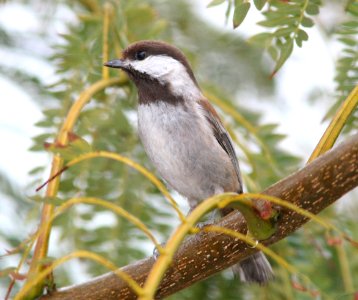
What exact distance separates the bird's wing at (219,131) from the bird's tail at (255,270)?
0.46m

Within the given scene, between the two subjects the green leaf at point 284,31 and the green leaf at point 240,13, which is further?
the green leaf at point 284,31

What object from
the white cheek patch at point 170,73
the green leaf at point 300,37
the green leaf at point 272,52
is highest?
the green leaf at point 300,37

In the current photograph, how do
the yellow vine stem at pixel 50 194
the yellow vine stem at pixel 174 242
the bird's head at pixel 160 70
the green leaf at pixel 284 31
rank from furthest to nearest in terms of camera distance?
the bird's head at pixel 160 70, the green leaf at pixel 284 31, the yellow vine stem at pixel 50 194, the yellow vine stem at pixel 174 242

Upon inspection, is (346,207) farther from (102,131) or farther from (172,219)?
(102,131)

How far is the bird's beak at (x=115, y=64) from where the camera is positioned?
2.97 metres

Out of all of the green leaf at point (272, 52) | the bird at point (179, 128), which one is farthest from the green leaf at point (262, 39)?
the bird at point (179, 128)

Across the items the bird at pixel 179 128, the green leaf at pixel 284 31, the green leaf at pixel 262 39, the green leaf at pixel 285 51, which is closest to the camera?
the green leaf at pixel 285 51

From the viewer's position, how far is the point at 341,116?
1.79 meters

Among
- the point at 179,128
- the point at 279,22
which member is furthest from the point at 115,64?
the point at 279,22

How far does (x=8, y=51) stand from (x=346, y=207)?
72.5 inches

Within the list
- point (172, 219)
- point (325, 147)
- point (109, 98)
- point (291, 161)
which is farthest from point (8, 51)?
point (325, 147)

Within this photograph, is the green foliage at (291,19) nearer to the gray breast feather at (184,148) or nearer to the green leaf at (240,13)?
the green leaf at (240,13)

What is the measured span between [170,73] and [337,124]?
162cm

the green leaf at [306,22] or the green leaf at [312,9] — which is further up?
the green leaf at [312,9]
